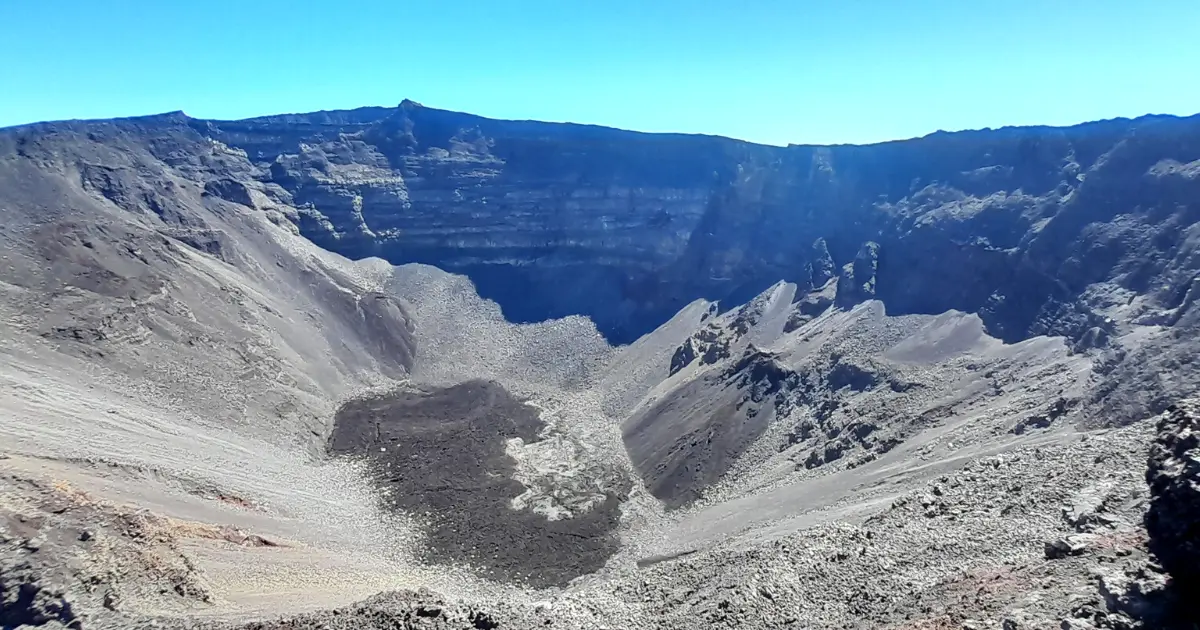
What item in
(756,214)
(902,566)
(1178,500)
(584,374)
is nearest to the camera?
(1178,500)

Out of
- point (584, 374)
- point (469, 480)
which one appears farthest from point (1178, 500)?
point (584, 374)

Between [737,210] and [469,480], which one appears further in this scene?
[737,210]

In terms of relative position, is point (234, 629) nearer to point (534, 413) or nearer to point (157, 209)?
point (534, 413)

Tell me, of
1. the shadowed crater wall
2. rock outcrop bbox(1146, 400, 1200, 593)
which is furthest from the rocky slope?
the shadowed crater wall

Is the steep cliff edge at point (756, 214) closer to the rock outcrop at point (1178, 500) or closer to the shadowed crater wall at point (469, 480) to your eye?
the rock outcrop at point (1178, 500)

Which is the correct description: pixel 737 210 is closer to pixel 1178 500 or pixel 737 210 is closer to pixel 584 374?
pixel 584 374

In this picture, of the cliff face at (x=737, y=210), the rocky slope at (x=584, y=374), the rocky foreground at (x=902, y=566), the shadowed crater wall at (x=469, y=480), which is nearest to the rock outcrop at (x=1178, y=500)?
the rocky foreground at (x=902, y=566)
